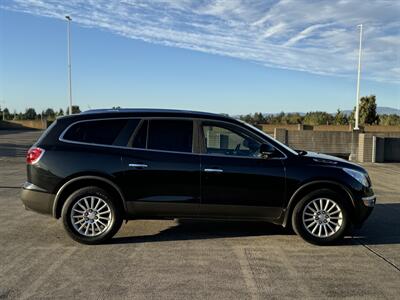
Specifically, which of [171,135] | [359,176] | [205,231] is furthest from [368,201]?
[171,135]

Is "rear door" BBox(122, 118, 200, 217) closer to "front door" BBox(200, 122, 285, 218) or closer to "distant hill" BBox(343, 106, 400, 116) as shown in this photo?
"front door" BBox(200, 122, 285, 218)

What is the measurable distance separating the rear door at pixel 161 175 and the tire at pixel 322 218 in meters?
1.47

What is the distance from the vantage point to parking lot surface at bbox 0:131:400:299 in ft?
15.1

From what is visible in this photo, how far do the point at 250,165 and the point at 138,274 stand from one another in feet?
7.06

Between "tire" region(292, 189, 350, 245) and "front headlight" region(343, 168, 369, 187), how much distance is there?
14.1 inches

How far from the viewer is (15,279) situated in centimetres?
481

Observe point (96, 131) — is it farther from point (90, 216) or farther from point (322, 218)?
point (322, 218)

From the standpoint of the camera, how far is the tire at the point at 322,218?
634 cm

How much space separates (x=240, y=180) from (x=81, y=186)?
7.06 feet

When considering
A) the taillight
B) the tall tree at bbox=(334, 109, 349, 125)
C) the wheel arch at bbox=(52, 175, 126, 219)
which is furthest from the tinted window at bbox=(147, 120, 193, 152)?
the tall tree at bbox=(334, 109, 349, 125)

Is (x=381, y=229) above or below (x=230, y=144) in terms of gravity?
below

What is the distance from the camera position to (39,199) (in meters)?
6.21

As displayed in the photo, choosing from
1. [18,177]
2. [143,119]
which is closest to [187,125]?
[143,119]

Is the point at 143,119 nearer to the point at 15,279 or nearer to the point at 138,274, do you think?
the point at 138,274
